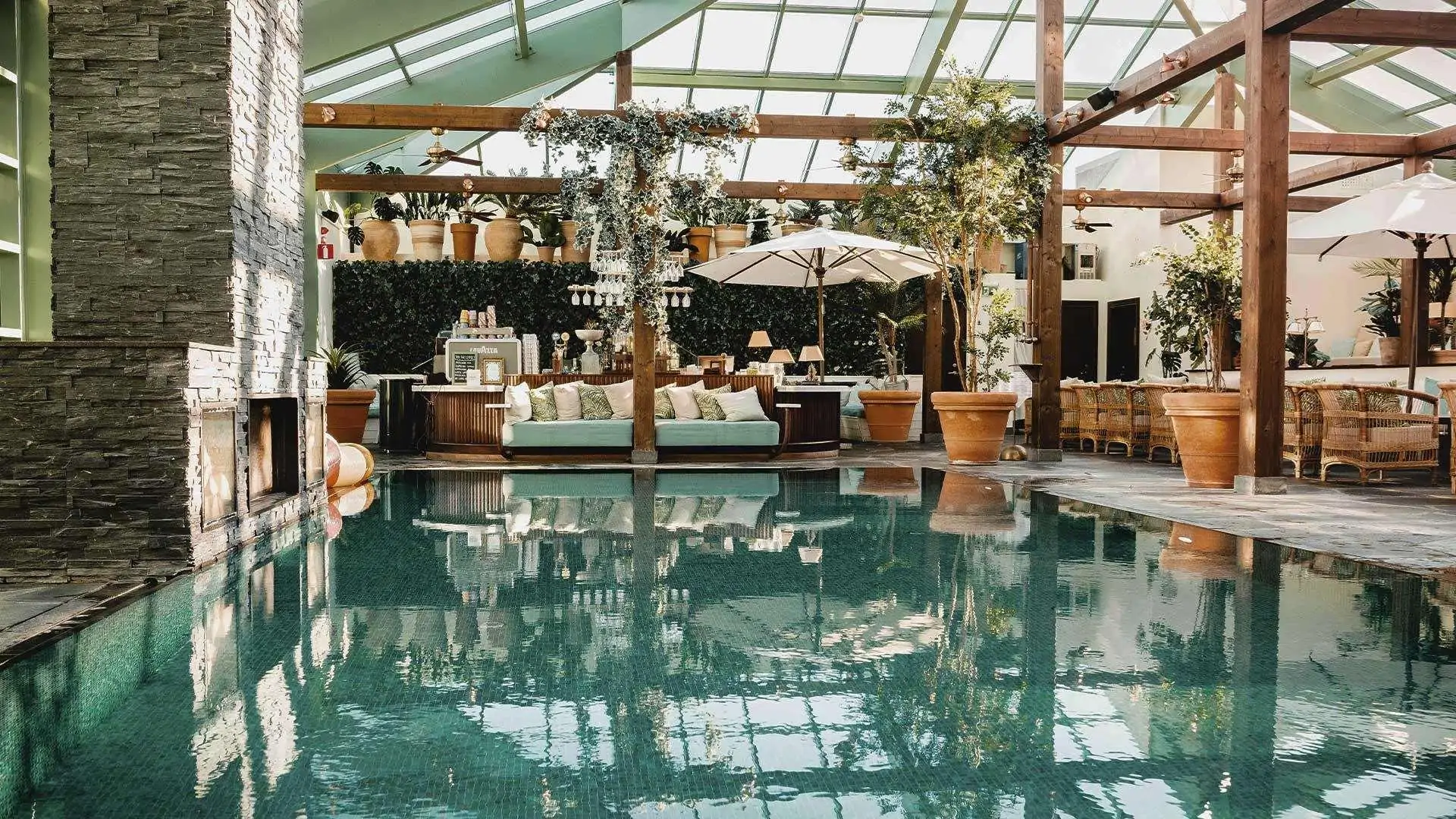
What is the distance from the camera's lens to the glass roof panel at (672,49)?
15.5m

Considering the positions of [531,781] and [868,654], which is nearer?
[531,781]

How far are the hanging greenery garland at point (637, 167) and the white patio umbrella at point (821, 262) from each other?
139cm

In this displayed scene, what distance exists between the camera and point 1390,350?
40.3 ft

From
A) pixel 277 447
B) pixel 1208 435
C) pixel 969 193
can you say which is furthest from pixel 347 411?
pixel 1208 435

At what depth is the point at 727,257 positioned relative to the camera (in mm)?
12266

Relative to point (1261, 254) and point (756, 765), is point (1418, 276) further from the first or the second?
point (756, 765)

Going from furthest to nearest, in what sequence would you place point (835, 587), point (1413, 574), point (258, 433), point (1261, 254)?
1. point (1261, 254)
2. point (258, 433)
3. point (1413, 574)
4. point (835, 587)

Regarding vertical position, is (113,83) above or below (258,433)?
above

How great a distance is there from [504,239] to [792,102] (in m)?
4.96

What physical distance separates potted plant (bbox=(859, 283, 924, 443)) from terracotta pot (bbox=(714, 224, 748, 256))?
2.05 meters

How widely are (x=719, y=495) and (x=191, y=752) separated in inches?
219

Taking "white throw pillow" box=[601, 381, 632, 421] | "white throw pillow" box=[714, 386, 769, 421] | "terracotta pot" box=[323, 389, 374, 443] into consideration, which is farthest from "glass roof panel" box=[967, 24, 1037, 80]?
"terracotta pot" box=[323, 389, 374, 443]

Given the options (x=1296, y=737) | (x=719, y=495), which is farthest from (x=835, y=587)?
(x=719, y=495)

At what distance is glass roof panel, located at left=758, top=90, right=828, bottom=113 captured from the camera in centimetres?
1717
